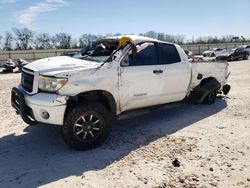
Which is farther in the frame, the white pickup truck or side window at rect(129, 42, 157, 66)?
side window at rect(129, 42, 157, 66)

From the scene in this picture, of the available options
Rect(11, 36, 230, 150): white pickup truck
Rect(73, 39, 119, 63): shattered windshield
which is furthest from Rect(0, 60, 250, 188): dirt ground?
Rect(73, 39, 119, 63): shattered windshield

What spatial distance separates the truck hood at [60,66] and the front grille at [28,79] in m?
0.10

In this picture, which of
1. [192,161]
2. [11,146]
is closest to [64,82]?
[11,146]

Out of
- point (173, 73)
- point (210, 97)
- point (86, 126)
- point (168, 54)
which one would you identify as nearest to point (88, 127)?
point (86, 126)

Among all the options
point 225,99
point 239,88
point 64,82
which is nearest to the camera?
point 64,82

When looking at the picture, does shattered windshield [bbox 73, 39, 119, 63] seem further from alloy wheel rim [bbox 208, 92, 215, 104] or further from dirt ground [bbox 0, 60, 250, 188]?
alloy wheel rim [bbox 208, 92, 215, 104]

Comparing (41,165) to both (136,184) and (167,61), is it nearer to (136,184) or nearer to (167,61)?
(136,184)

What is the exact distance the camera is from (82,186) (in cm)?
366

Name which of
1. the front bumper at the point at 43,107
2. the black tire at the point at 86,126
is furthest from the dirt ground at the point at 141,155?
the front bumper at the point at 43,107

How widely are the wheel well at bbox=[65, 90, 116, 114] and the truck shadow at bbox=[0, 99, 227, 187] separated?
1.20 feet

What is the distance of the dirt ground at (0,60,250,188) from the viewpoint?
3.80 m

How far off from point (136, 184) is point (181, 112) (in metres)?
3.56

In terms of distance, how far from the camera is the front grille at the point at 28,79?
4.67 m

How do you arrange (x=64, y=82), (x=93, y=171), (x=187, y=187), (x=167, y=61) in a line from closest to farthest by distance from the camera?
1. (x=187, y=187)
2. (x=93, y=171)
3. (x=64, y=82)
4. (x=167, y=61)
